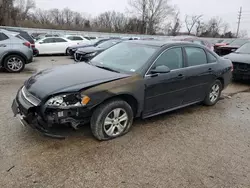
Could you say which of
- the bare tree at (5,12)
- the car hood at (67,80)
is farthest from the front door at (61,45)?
the bare tree at (5,12)

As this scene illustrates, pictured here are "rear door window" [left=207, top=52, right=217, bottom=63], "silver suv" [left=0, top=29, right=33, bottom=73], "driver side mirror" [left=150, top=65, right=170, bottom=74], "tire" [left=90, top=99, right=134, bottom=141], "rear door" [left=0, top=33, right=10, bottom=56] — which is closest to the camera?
"tire" [left=90, top=99, right=134, bottom=141]

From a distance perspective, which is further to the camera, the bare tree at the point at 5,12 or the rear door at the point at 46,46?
the bare tree at the point at 5,12

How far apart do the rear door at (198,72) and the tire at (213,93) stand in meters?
0.18

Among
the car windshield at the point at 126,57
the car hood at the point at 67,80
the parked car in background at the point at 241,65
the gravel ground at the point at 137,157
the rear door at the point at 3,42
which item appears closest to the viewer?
the gravel ground at the point at 137,157

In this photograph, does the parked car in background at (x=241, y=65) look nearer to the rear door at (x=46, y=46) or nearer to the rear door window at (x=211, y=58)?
the rear door window at (x=211, y=58)

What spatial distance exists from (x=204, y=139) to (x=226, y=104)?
238 cm

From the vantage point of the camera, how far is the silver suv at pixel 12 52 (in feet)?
27.0

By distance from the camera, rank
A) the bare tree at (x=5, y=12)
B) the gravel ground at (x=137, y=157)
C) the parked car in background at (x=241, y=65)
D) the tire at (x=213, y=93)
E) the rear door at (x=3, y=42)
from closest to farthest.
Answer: the gravel ground at (x=137, y=157)
the tire at (x=213, y=93)
the parked car in background at (x=241, y=65)
the rear door at (x=3, y=42)
the bare tree at (x=5, y=12)

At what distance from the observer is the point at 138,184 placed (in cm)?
256

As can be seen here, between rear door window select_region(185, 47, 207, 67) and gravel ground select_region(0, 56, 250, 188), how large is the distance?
1.23m

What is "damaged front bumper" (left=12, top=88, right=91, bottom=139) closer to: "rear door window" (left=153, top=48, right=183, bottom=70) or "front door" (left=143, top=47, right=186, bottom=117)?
"front door" (left=143, top=47, right=186, bottom=117)

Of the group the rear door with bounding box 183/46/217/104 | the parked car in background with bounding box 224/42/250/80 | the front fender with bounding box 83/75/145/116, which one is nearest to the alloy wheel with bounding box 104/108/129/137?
the front fender with bounding box 83/75/145/116

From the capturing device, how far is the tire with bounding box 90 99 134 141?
3285mm

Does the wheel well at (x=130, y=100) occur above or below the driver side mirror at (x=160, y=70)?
below
